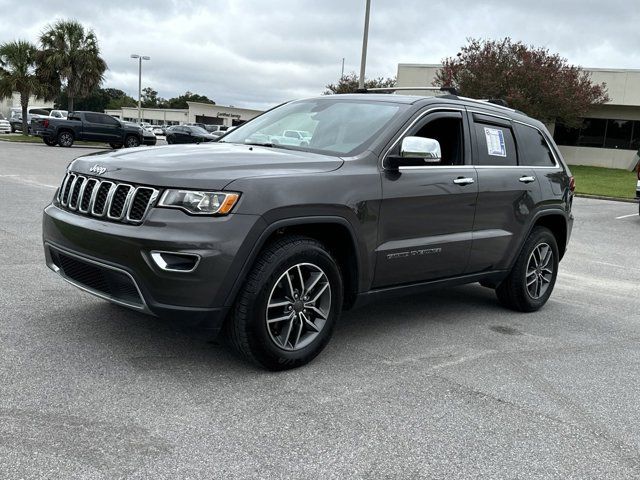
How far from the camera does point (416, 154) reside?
4289 millimetres

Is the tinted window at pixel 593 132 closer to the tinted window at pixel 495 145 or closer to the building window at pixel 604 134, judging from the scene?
the building window at pixel 604 134

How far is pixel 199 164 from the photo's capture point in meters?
3.75

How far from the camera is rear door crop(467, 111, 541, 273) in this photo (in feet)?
16.8

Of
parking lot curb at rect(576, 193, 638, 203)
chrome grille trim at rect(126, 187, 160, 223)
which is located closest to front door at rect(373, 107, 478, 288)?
chrome grille trim at rect(126, 187, 160, 223)

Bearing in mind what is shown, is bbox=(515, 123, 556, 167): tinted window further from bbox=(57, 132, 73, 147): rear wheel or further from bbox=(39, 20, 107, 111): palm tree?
bbox=(39, 20, 107, 111): palm tree

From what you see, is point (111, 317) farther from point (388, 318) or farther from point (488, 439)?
point (488, 439)

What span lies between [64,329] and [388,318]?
250cm

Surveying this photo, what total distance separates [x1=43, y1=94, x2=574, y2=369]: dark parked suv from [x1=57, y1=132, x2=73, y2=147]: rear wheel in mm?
27337

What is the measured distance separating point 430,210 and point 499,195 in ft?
3.07

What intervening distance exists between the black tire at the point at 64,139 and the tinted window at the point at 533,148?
28023mm

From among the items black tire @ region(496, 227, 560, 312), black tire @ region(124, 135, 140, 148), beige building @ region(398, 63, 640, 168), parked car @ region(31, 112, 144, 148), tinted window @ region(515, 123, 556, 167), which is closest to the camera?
black tire @ region(496, 227, 560, 312)

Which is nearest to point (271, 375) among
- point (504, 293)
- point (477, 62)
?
point (504, 293)

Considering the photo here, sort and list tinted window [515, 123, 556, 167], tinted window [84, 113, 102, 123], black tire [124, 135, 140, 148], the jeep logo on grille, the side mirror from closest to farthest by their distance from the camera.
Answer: the jeep logo on grille
the side mirror
tinted window [515, 123, 556, 167]
tinted window [84, 113, 102, 123]
black tire [124, 135, 140, 148]

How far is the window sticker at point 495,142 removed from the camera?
536 centimetres
